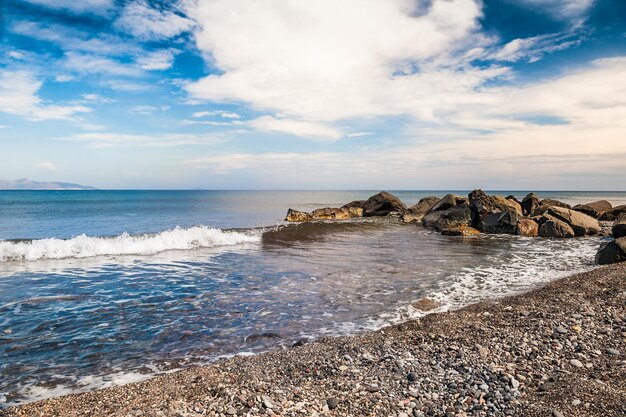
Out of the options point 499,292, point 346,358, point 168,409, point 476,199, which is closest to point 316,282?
point 499,292

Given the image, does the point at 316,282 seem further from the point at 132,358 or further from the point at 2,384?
the point at 2,384

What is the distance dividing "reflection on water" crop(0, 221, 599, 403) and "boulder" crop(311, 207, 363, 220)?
20.5 metres

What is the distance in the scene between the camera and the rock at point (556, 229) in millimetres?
27156

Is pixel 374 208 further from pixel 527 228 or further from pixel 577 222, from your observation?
pixel 577 222

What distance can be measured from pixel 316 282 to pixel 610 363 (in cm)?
880

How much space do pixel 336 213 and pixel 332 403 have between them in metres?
39.2

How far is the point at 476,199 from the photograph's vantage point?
1347 inches

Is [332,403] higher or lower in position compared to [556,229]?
lower

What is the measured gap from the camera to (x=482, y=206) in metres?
32.9

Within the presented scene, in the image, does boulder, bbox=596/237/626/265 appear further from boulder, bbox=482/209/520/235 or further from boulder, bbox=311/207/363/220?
boulder, bbox=311/207/363/220

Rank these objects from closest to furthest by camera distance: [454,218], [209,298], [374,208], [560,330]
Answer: [560,330] < [209,298] < [454,218] < [374,208]

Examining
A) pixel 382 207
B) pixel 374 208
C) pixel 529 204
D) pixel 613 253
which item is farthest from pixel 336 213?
pixel 613 253

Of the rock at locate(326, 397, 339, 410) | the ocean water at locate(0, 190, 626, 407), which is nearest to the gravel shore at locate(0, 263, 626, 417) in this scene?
the rock at locate(326, 397, 339, 410)

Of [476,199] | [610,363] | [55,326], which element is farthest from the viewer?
[476,199]
